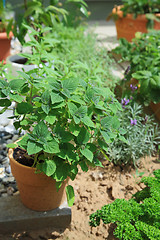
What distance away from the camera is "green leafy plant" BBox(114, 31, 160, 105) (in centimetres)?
A: 264

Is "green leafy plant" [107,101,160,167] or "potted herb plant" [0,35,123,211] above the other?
"potted herb plant" [0,35,123,211]

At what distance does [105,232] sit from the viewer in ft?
6.16

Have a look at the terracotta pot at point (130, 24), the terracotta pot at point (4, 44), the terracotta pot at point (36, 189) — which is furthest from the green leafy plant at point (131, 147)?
the terracotta pot at point (130, 24)

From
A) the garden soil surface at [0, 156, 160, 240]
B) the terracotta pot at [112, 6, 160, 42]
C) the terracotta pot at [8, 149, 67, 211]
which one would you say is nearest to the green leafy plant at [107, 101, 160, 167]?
the garden soil surface at [0, 156, 160, 240]

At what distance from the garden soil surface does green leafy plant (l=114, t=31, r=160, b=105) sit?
61cm

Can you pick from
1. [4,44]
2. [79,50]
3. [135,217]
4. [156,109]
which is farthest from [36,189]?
[4,44]

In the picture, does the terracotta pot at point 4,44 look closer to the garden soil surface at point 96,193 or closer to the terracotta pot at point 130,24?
the terracotta pot at point 130,24

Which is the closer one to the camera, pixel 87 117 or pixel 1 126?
pixel 87 117

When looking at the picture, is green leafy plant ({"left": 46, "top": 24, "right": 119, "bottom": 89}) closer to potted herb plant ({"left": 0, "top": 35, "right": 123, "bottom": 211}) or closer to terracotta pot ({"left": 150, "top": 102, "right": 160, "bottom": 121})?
terracotta pot ({"left": 150, "top": 102, "right": 160, "bottom": 121})

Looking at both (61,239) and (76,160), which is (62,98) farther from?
(61,239)

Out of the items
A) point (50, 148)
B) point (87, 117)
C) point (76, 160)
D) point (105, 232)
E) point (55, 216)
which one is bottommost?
point (105, 232)

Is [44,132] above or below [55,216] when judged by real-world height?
above

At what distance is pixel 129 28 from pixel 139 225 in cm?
380

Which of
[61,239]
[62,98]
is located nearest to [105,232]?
[61,239]
